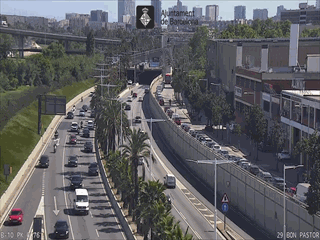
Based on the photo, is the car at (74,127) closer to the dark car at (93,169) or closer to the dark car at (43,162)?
the dark car at (43,162)

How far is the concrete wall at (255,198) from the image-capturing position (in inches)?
1646

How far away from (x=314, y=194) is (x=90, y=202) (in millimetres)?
21998

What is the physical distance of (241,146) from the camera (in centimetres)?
8369

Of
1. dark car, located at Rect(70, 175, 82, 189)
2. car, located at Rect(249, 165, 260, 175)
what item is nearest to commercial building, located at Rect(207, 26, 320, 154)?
car, located at Rect(249, 165, 260, 175)

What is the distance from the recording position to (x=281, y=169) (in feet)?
222

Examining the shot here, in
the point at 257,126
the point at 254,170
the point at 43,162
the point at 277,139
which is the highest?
the point at 257,126

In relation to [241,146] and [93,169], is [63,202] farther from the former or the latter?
[241,146]

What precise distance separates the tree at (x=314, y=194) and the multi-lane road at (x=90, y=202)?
7007mm

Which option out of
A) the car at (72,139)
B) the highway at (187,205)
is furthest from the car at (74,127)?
the highway at (187,205)

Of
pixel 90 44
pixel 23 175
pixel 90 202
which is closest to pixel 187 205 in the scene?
pixel 90 202

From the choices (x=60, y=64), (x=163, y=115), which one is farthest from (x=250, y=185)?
(x=60, y=64)

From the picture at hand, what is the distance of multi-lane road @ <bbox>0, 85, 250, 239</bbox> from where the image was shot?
47438mm

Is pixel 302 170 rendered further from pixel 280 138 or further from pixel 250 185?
pixel 250 185

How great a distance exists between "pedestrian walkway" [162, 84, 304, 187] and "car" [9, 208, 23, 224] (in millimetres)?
22577
